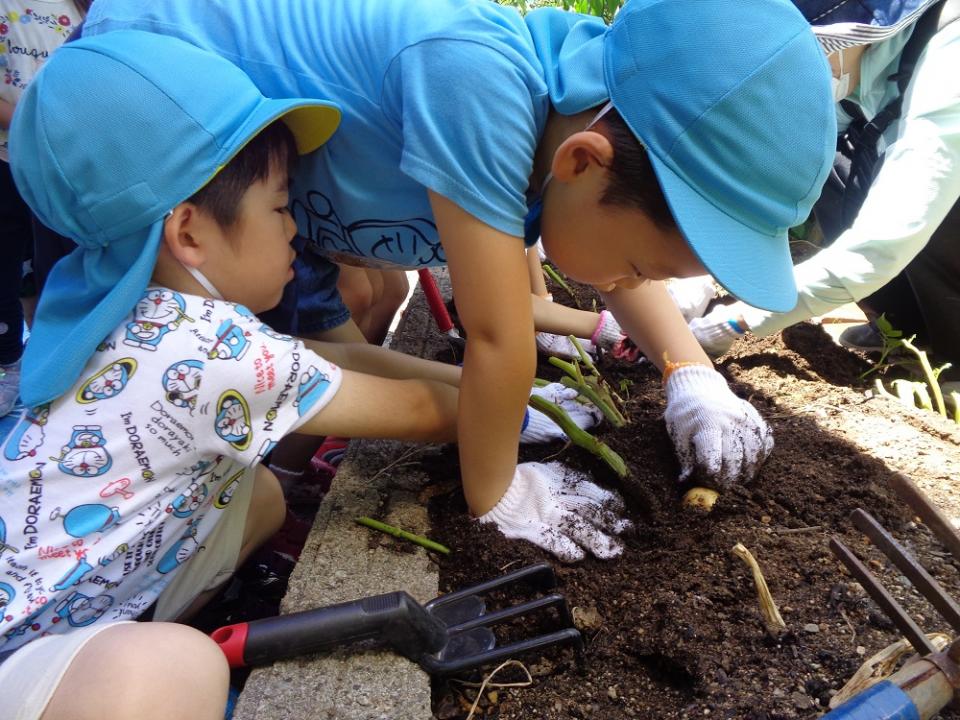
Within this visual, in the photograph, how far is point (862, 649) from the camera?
107 cm

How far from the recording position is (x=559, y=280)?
2.64 m

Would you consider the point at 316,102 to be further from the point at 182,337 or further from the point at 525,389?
the point at 525,389

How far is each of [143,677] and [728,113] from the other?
1.09 meters

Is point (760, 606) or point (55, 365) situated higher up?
point (55, 365)

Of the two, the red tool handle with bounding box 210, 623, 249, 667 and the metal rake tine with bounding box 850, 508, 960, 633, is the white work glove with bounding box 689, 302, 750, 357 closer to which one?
the metal rake tine with bounding box 850, 508, 960, 633

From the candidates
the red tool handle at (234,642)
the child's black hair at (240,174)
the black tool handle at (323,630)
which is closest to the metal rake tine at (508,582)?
the black tool handle at (323,630)

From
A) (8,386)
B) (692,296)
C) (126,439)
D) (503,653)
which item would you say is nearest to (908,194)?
(692,296)

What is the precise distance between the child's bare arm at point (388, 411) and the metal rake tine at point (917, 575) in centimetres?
75

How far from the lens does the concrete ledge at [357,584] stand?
1.01 metres

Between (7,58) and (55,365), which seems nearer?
(55,365)

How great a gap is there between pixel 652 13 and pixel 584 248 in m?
0.35

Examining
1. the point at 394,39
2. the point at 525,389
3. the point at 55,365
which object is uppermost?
the point at 394,39

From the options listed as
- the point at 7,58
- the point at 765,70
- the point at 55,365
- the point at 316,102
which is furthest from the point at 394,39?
the point at 7,58

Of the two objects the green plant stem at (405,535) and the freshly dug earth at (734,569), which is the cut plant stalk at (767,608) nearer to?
the freshly dug earth at (734,569)
